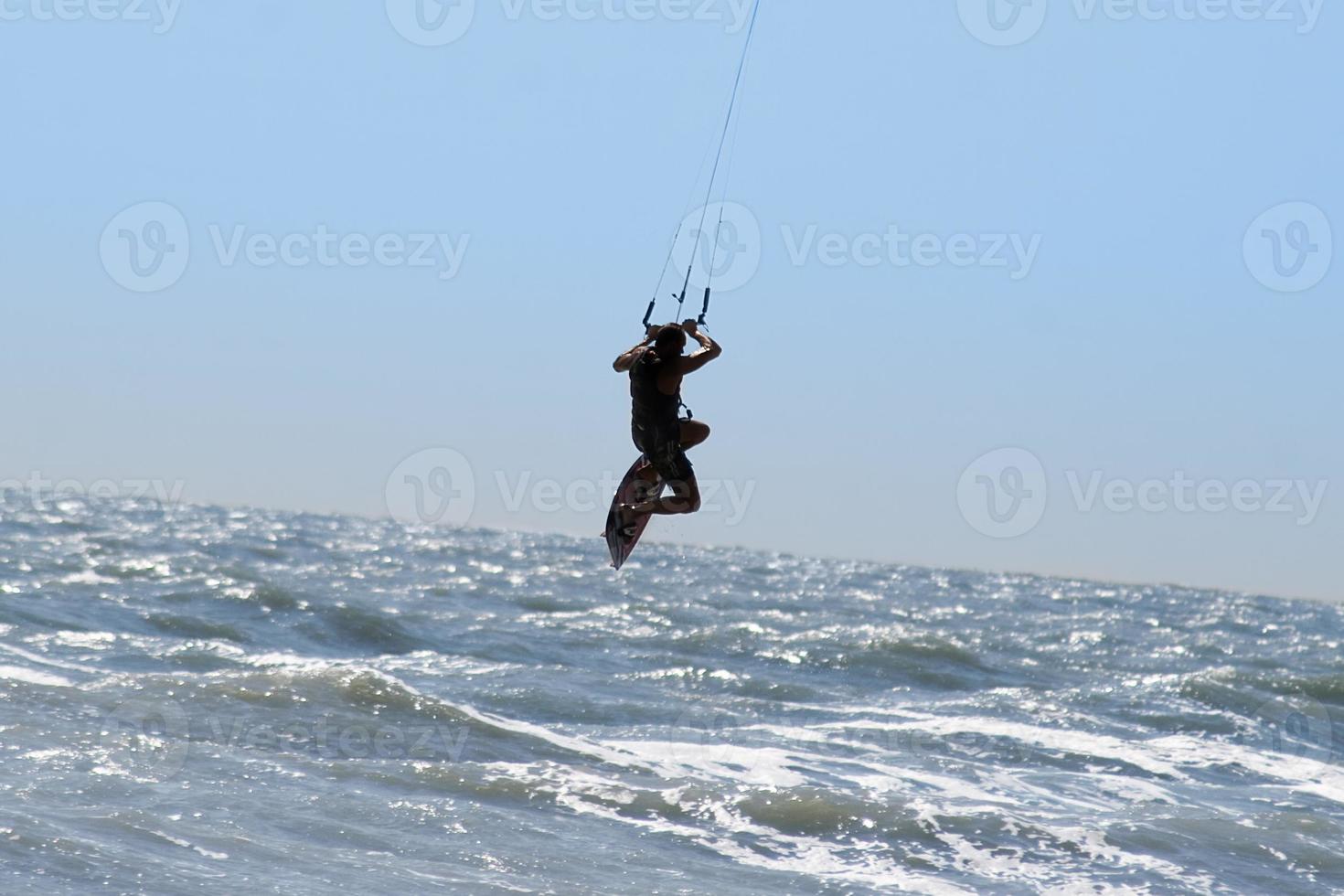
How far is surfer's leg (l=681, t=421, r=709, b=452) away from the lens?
480 inches

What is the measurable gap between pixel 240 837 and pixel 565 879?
8.73ft

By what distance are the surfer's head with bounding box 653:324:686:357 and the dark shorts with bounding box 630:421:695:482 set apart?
0.68m

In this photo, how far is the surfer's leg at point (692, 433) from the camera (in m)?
12.2

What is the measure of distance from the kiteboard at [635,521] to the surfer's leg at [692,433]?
28.5 inches

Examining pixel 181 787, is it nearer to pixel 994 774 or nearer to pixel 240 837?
pixel 240 837

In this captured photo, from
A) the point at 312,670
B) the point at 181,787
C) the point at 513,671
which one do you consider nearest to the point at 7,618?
the point at 312,670

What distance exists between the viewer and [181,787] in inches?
494
